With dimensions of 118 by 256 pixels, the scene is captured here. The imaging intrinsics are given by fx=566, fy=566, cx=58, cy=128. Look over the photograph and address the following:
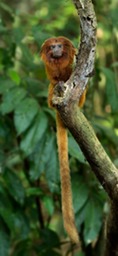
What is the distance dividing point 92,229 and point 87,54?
A: 1.45m

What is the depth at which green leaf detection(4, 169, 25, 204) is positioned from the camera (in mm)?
3355

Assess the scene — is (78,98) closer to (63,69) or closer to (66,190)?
(63,69)

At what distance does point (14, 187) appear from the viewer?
3.36 metres

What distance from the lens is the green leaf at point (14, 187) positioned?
336 centimetres

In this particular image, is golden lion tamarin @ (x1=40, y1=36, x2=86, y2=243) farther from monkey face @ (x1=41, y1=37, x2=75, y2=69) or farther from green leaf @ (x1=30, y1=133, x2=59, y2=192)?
green leaf @ (x1=30, y1=133, x2=59, y2=192)

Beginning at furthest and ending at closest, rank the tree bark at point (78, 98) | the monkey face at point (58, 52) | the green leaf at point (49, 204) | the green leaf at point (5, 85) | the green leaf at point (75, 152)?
the green leaf at point (49, 204), the green leaf at point (5, 85), the green leaf at point (75, 152), the monkey face at point (58, 52), the tree bark at point (78, 98)

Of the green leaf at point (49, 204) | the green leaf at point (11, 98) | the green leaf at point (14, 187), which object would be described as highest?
the green leaf at point (11, 98)

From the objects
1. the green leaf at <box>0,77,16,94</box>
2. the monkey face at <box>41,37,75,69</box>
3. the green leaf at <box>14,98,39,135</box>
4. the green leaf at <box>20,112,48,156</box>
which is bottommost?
the green leaf at <box>20,112,48,156</box>

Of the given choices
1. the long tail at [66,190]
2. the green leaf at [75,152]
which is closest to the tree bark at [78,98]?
the long tail at [66,190]

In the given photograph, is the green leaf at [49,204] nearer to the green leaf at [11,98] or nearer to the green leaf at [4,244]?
the green leaf at [4,244]

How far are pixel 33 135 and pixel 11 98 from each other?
252 millimetres

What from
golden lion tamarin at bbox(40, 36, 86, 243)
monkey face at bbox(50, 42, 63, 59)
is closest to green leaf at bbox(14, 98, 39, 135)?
golden lion tamarin at bbox(40, 36, 86, 243)

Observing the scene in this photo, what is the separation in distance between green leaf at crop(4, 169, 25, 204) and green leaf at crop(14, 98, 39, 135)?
0.43 meters

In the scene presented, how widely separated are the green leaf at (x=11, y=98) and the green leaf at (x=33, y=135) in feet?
0.51
